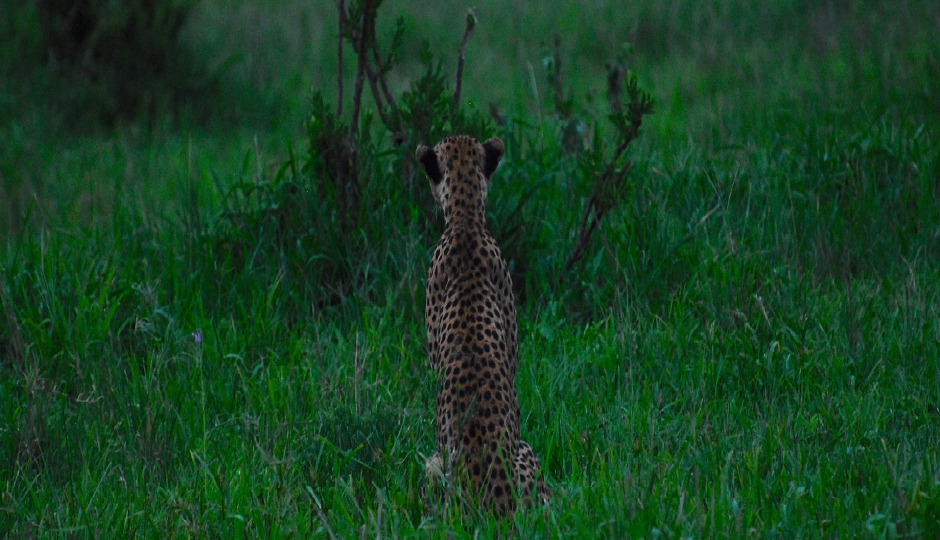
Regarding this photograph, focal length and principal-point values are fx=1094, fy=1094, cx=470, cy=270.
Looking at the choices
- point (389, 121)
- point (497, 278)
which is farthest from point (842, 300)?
point (389, 121)

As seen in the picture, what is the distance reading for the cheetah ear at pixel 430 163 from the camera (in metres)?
4.07

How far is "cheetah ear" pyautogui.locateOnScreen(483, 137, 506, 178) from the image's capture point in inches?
163

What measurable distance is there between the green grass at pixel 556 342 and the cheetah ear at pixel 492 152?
31.7 inches

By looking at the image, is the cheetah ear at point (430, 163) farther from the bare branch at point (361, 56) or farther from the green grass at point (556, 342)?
the bare branch at point (361, 56)

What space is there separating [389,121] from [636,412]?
7.05 feet

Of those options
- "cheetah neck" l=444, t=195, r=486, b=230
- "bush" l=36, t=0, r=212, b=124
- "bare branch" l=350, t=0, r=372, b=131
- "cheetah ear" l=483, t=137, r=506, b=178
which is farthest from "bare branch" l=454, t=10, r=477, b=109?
"bush" l=36, t=0, r=212, b=124

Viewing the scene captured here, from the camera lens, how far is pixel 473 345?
3523 millimetres

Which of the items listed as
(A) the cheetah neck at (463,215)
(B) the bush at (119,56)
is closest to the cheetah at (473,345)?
(A) the cheetah neck at (463,215)

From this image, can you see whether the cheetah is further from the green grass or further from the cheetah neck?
the green grass

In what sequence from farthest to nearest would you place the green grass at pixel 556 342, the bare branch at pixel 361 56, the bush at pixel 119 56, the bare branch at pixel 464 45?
the bush at pixel 119 56 < the bare branch at pixel 361 56 < the bare branch at pixel 464 45 < the green grass at pixel 556 342

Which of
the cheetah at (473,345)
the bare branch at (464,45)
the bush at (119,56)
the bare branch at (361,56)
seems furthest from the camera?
the bush at (119,56)

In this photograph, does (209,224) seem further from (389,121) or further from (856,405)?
(856,405)

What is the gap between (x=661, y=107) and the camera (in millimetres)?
7938

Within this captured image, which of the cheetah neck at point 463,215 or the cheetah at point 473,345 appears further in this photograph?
the cheetah neck at point 463,215
